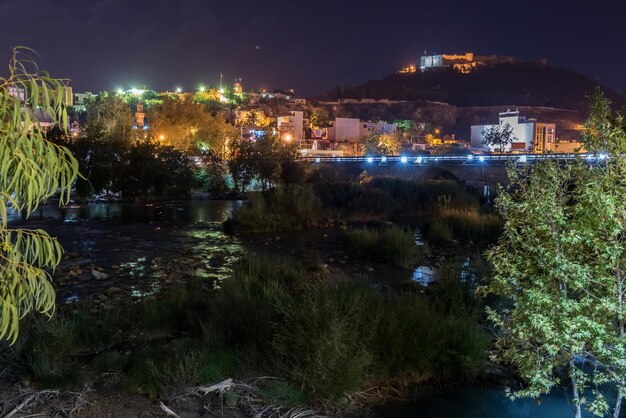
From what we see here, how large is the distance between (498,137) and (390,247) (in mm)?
74515

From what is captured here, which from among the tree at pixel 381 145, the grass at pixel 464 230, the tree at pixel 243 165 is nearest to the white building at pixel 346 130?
the tree at pixel 381 145

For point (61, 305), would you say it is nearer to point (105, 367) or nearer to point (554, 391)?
point (105, 367)

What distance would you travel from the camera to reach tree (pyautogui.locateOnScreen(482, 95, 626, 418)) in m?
4.32

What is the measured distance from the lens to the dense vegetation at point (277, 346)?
6500mm

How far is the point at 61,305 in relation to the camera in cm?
1137

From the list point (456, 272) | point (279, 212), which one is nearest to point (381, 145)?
point (279, 212)

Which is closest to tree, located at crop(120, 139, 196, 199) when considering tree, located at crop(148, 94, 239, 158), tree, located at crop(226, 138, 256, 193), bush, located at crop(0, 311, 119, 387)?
tree, located at crop(226, 138, 256, 193)

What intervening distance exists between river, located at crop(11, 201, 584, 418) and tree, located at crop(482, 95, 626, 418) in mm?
2462

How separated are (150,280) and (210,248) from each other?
536 centimetres

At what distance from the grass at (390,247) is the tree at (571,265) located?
11570 millimetres

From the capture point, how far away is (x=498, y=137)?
85.8m

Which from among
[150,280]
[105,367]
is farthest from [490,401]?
[150,280]

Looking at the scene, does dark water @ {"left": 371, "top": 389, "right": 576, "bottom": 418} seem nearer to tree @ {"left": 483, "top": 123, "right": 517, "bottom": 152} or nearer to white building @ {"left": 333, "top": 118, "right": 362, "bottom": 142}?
tree @ {"left": 483, "top": 123, "right": 517, "bottom": 152}

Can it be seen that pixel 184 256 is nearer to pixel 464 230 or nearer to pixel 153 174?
pixel 464 230
